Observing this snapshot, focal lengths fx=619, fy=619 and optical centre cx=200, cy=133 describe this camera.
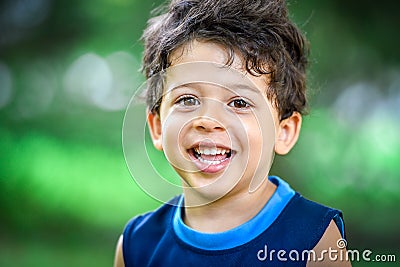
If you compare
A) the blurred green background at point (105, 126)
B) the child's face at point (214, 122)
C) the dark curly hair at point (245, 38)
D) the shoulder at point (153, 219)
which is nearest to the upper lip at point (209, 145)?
the child's face at point (214, 122)

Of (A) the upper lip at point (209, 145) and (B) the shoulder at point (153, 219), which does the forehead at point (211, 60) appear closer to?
(A) the upper lip at point (209, 145)

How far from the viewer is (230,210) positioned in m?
0.98

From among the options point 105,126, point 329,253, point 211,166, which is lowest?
point 329,253

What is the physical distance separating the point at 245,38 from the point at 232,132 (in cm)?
14

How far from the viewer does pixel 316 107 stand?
6.03 ft

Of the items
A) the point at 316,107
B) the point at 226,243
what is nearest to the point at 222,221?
the point at 226,243

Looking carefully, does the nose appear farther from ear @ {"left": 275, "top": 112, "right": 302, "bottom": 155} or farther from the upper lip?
ear @ {"left": 275, "top": 112, "right": 302, "bottom": 155}

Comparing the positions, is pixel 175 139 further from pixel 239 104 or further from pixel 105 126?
pixel 105 126

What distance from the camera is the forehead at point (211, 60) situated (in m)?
0.89

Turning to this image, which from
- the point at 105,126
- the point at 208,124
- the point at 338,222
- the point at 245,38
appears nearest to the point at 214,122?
the point at 208,124

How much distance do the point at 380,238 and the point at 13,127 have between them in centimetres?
118

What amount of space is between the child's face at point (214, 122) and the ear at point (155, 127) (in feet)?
0.29

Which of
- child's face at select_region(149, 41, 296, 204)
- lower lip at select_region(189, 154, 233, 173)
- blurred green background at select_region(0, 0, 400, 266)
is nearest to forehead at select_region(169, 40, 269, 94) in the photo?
child's face at select_region(149, 41, 296, 204)

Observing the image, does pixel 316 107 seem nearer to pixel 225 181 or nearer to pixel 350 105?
pixel 350 105
